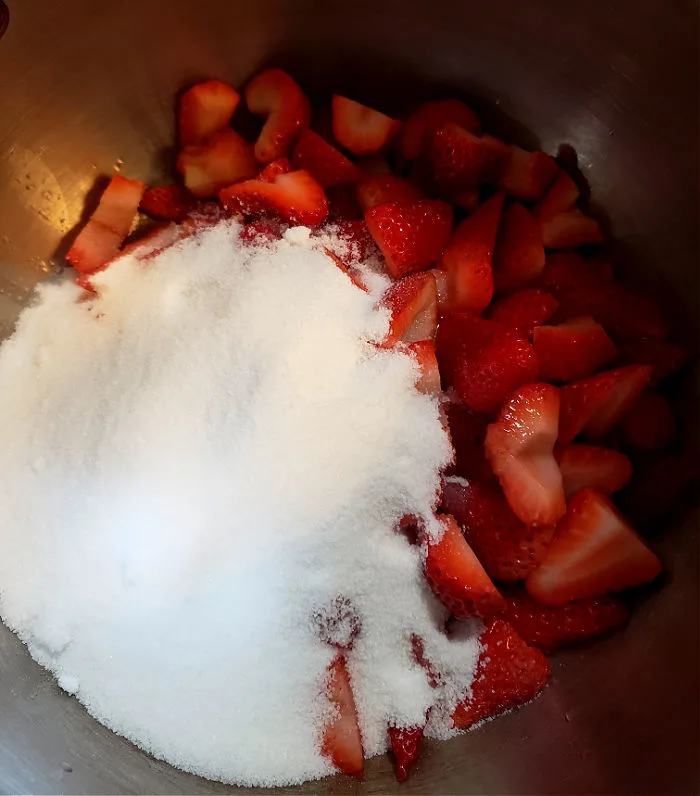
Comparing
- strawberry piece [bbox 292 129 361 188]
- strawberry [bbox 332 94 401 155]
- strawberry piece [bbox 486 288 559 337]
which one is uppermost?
strawberry [bbox 332 94 401 155]

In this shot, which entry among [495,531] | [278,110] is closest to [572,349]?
[495,531]

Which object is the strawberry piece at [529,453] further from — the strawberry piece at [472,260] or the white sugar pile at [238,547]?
the strawberry piece at [472,260]

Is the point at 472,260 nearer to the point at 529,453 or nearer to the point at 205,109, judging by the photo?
the point at 529,453

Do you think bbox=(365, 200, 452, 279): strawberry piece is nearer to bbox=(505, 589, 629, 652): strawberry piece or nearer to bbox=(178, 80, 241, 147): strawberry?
bbox=(178, 80, 241, 147): strawberry

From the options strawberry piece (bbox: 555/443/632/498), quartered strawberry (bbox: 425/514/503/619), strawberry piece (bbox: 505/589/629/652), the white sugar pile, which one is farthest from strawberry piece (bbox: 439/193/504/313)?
strawberry piece (bbox: 505/589/629/652)

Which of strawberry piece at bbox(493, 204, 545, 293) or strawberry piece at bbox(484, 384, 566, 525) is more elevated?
strawberry piece at bbox(493, 204, 545, 293)

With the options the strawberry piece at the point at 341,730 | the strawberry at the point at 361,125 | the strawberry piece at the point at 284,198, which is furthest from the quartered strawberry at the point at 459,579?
the strawberry at the point at 361,125
